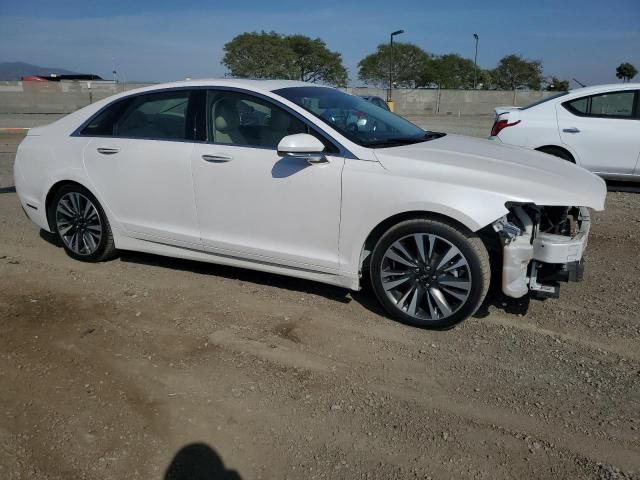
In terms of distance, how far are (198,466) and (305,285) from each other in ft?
7.24

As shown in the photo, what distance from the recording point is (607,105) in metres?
7.72

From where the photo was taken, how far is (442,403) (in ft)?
9.60

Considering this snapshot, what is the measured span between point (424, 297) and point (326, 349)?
0.76 metres

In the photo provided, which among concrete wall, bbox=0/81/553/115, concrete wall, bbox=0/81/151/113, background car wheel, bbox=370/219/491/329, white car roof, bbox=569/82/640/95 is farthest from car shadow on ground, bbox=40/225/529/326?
concrete wall, bbox=0/81/151/113

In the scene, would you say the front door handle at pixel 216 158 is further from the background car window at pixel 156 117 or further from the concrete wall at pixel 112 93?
the concrete wall at pixel 112 93

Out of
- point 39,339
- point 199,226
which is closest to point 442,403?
point 199,226

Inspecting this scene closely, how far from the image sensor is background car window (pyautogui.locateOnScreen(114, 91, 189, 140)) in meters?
4.37

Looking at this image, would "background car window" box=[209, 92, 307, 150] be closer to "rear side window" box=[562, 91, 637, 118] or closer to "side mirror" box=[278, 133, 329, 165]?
"side mirror" box=[278, 133, 329, 165]

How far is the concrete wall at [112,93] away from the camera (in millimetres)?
33469

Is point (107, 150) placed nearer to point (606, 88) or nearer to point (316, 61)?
point (606, 88)

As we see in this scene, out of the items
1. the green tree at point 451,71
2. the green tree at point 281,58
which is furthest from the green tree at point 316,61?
the green tree at point 451,71

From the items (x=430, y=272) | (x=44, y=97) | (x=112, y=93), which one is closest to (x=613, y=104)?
(x=430, y=272)

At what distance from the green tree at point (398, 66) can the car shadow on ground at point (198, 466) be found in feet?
241

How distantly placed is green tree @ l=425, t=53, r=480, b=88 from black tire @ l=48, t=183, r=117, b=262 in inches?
3126
